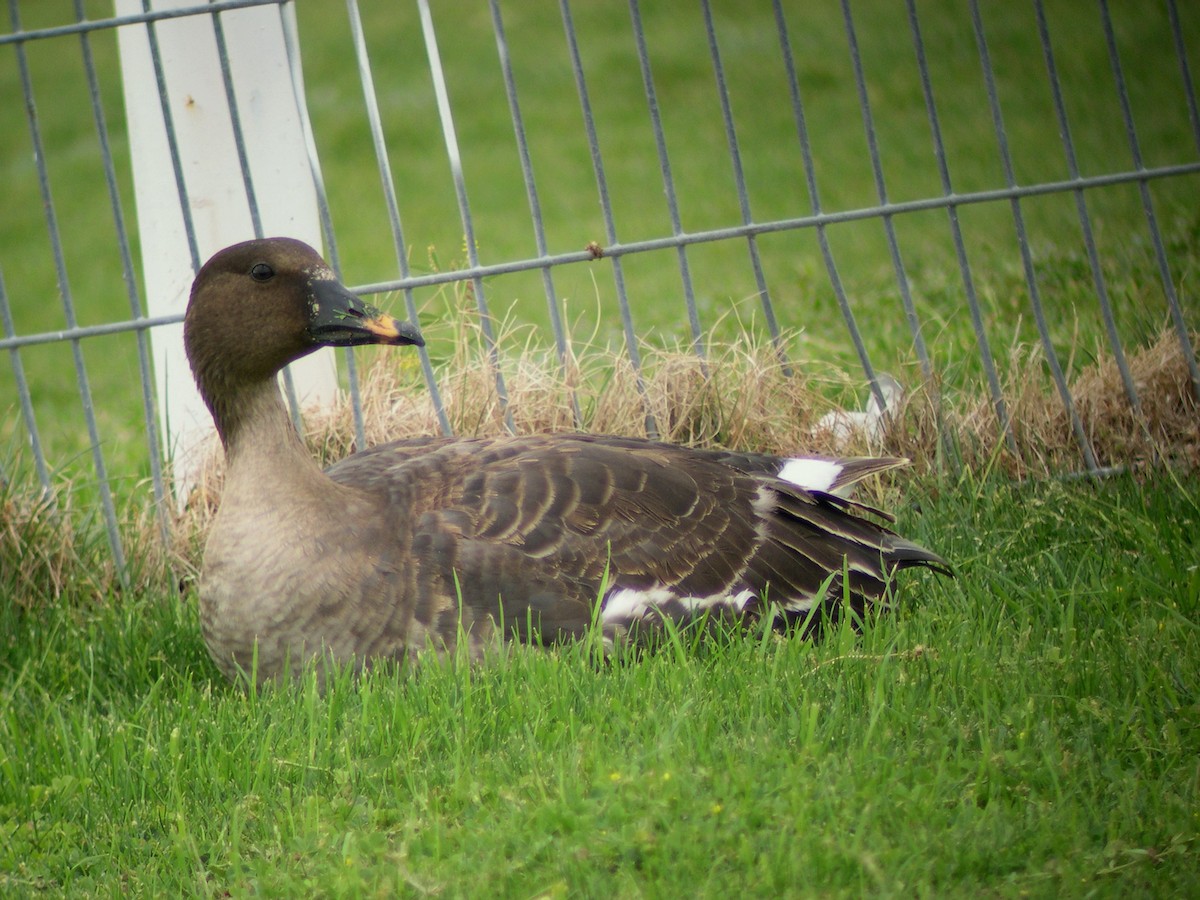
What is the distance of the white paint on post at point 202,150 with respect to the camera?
5758 millimetres

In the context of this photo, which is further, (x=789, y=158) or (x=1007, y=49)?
(x=1007, y=49)

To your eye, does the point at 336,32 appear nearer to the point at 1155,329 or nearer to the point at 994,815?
the point at 1155,329

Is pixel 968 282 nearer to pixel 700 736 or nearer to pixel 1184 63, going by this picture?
pixel 1184 63

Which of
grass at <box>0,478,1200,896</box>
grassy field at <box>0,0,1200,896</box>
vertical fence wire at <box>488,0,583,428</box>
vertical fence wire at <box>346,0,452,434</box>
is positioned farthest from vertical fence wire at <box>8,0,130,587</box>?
vertical fence wire at <box>488,0,583,428</box>

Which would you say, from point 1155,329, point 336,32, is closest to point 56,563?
point 1155,329

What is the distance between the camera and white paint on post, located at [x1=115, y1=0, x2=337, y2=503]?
5.76 m

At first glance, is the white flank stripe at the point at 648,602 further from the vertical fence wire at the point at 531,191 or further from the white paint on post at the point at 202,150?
the white paint on post at the point at 202,150

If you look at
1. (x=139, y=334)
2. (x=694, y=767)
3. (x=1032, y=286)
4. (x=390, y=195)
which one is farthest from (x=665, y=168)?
(x=694, y=767)

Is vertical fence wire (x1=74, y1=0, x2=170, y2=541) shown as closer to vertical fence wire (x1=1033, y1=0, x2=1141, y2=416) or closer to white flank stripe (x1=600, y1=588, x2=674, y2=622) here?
white flank stripe (x1=600, y1=588, x2=674, y2=622)

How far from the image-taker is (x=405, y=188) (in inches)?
627

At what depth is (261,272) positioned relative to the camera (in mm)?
4410

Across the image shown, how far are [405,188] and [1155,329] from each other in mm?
11292

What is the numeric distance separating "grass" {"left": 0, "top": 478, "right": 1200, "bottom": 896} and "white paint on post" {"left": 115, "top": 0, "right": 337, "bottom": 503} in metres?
2.09

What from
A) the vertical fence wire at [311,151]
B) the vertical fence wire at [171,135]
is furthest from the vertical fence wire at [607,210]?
the vertical fence wire at [171,135]
